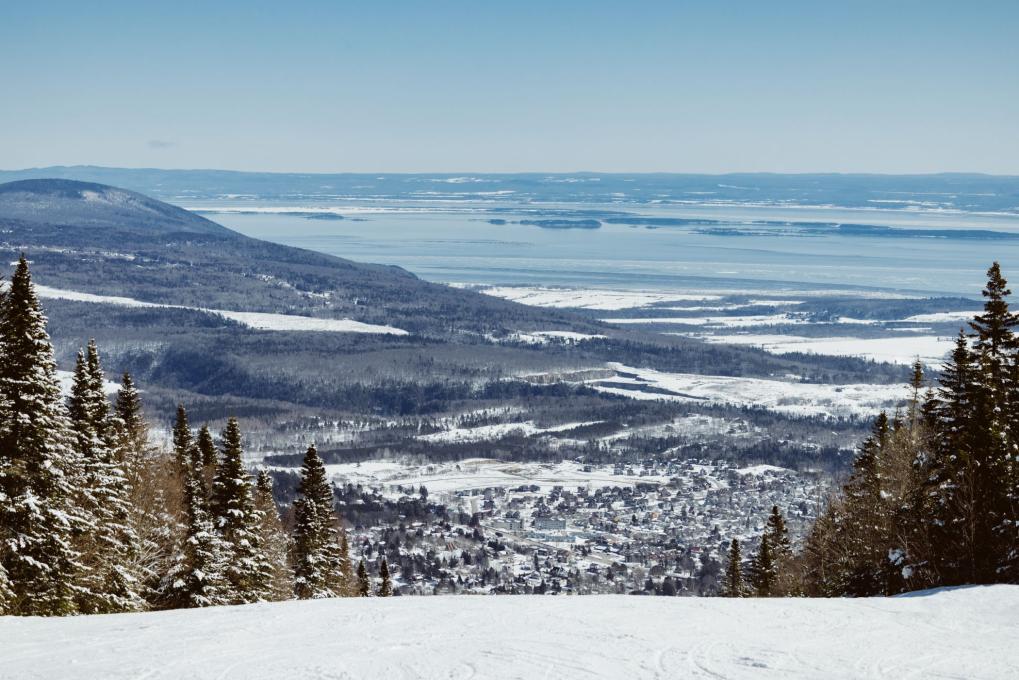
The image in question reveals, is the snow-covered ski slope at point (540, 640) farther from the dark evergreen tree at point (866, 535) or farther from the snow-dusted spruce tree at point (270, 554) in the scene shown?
the snow-dusted spruce tree at point (270, 554)

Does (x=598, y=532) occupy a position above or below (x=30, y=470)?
below

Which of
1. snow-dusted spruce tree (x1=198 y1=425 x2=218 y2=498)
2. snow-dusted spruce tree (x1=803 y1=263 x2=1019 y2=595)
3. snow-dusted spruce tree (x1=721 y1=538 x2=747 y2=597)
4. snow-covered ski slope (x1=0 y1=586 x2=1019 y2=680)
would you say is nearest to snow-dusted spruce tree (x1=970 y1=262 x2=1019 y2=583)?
snow-dusted spruce tree (x1=803 y1=263 x2=1019 y2=595)

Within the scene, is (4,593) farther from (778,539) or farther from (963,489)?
(778,539)

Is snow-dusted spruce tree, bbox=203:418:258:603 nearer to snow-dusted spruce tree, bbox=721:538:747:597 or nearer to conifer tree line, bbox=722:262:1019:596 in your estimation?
conifer tree line, bbox=722:262:1019:596

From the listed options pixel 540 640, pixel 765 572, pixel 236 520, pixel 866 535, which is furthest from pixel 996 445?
pixel 236 520

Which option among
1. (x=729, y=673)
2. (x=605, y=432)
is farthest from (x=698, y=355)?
(x=729, y=673)

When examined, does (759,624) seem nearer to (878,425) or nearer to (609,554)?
(878,425)
